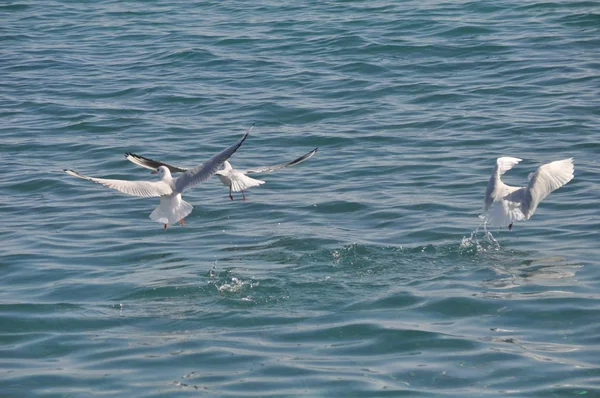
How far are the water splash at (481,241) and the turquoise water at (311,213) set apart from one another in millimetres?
50

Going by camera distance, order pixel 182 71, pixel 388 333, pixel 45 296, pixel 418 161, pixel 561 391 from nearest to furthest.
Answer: pixel 561 391 < pixel 388 333 < pixel 45 296 < pixel 418 161 < pixel 182 71

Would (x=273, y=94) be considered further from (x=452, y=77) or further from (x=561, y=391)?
(x=561, y=391)

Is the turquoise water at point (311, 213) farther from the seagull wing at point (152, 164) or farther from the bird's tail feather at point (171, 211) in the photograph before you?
the seagull wing at point (152, 164)

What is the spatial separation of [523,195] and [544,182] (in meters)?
0.25

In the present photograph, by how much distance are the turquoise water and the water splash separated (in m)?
0.05

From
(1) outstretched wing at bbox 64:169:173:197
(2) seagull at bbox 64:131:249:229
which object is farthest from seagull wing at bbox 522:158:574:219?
(1) outstretched wing at bbox 64:169:173:197

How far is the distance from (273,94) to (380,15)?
6179 mm

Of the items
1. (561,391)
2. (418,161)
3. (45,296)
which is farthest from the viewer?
(418,161)

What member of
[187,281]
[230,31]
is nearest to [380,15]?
[230,31]

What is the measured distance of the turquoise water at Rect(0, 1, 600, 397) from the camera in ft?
26.6

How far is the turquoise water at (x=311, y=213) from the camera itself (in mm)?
8109

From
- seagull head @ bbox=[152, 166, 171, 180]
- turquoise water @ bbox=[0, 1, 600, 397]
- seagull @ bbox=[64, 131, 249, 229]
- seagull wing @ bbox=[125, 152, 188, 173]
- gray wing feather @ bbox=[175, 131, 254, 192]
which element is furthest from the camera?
seagull wing @ bbox=[125, 152, 188, 173]

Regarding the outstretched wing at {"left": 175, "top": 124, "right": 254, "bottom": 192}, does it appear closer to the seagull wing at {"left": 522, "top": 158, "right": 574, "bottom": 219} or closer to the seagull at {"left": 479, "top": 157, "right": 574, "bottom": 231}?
the seagull at {"left": 479, "top": 157, "right": 574, "bottom": 231}

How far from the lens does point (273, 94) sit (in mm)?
18156
